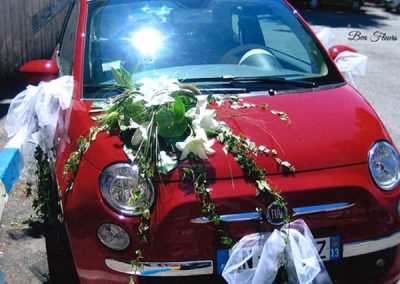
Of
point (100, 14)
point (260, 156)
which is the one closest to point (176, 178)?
point (260, 156)

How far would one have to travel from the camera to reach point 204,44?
398 cm

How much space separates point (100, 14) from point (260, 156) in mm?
1805

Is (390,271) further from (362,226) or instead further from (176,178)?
(176,178)

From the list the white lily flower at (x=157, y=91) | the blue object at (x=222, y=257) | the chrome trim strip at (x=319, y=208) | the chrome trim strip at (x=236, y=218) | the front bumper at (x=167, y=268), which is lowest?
the front bumper at (x=167, y=268)

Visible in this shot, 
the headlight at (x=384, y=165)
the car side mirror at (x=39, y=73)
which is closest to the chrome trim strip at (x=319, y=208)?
the headlight at (x=384, y=165)

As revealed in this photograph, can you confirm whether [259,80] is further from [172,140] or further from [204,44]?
[172,140]

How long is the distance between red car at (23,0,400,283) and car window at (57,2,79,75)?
0.23 metres

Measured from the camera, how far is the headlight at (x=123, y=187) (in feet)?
9.06

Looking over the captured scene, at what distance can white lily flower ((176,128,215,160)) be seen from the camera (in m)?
2.84

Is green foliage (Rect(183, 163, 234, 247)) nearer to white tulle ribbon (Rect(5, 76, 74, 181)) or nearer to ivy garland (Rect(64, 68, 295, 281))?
ivy garland (Rect(64, 68, 295, 281))

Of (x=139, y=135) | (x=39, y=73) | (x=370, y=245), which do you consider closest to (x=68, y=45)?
(x=39, y=73)

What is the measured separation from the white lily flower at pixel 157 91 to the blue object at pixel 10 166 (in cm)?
122

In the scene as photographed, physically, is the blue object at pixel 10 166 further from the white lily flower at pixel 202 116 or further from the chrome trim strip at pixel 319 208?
the chrome trim strip at pixel 319 208

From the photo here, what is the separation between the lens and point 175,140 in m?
2.96
